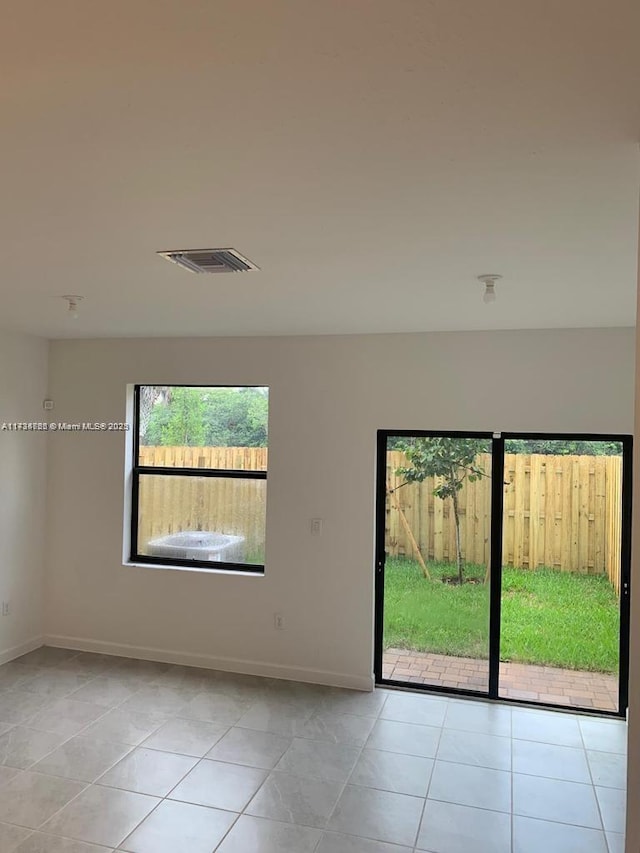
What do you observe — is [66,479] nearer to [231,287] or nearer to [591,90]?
[231,287]

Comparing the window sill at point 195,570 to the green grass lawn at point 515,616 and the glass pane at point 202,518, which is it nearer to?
the glass pane at point 202,518

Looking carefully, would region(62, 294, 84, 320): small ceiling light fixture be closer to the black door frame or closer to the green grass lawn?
the black door frame

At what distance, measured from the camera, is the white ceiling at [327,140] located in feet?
3.53

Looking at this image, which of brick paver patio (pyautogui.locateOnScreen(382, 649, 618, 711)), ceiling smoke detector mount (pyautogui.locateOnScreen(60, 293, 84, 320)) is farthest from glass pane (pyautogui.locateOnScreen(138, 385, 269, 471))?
brick paver patio (pyautogui.locateOnScreen(382, 649, 618, 711))

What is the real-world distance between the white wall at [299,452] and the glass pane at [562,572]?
0.29m

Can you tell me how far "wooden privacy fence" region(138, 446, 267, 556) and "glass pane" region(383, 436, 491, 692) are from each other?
3.42 ft

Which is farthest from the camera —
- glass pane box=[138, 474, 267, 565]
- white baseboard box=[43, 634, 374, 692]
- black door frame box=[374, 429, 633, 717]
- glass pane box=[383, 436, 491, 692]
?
glass pane box=[138, 474, 267, 565]

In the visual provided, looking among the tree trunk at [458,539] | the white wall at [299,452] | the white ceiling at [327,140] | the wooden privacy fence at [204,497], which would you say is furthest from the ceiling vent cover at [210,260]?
the tree trunk at [458,539]

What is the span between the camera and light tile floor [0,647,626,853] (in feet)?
9.39

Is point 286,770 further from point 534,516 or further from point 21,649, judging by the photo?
point 21,649

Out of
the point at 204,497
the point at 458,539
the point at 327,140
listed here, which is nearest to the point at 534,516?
the point at 458,539

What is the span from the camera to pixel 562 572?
4320 mm

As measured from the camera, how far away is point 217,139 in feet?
4.99

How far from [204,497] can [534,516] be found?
2.50 meters
